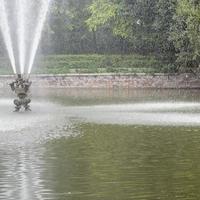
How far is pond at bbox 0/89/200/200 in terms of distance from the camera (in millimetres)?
11547

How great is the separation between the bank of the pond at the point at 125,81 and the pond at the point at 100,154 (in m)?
19.8

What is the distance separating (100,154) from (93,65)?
37.8 metres

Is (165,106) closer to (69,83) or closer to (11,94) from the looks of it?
(11,94)

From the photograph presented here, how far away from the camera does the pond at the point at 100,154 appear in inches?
455

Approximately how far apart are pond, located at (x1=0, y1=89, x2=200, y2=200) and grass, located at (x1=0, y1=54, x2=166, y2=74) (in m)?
22.7

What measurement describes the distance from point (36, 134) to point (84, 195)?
26.4 feet

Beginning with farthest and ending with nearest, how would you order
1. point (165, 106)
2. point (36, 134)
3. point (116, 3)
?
point (116, 3)
point (165, 106)
point (36, 134)

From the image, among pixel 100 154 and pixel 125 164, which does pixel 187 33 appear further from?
pixel 125 164

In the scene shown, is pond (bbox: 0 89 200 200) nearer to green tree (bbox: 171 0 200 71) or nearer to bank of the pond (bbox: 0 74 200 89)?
green tree (bbox: 171 0 200 71)

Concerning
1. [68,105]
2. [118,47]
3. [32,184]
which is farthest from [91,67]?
[32,184]

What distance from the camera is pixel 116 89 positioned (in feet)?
152

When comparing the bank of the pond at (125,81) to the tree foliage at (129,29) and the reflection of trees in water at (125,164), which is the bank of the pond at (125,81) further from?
the reflection of trees in water at (125,164)

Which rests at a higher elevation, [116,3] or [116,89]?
[116,3]

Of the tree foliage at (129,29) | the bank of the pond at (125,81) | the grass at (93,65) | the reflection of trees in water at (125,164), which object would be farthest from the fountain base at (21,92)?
the grass at (93,65)
